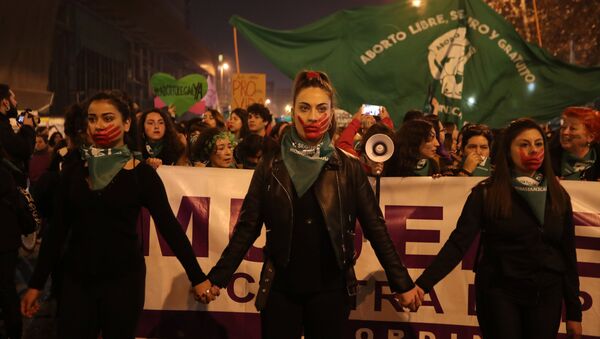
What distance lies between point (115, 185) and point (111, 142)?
9.7 inches

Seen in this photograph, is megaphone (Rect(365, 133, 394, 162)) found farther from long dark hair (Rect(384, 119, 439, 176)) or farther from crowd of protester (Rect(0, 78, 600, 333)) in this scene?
long dark hair (Rect(384, 119, 439, 176))

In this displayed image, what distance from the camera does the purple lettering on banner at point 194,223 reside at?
5.13m

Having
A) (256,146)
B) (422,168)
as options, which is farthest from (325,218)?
(256,146)

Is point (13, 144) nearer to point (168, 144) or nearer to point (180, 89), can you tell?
point (168, 144)

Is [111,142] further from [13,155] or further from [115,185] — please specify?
[13,155]

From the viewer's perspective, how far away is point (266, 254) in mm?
3387

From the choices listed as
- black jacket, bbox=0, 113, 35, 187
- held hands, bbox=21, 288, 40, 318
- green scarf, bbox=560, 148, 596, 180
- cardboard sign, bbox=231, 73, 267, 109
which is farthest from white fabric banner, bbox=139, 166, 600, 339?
cardboard sign, bbox=231, 73, 267, 109

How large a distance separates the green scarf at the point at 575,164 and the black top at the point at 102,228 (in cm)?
333

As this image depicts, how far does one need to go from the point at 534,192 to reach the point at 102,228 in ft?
7.93

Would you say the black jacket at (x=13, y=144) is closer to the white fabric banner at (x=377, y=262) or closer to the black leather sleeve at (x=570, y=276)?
the white fabric banner at (x=377, y=262)

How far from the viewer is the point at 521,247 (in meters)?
3.57

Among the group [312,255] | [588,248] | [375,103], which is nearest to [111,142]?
[312,255]

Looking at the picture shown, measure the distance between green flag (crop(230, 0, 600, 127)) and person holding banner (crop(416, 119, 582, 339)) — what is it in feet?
11.2

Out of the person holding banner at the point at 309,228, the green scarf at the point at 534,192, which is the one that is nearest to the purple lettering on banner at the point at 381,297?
the person holding banner at the point at 309,228
